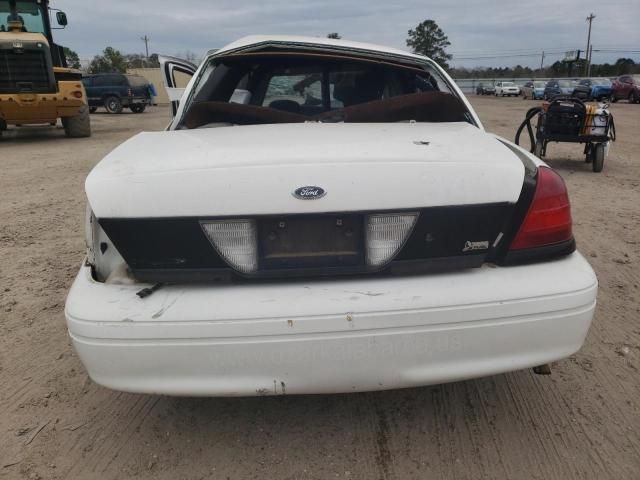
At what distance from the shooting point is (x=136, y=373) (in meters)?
1.74

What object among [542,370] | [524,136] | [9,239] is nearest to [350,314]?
[542,370]

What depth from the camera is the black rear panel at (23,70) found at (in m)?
11.3

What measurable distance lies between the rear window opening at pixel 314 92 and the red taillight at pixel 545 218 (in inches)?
40.9

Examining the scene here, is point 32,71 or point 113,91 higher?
point 32,71

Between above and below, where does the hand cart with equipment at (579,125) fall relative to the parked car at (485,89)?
above

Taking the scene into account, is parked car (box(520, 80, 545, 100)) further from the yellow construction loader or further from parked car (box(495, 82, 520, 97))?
the yellow construction loader

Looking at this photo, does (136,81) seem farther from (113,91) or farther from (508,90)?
(508,90)

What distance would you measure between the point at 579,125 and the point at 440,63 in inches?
3008

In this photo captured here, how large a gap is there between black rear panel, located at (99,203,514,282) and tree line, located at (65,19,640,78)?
37587 millimetres

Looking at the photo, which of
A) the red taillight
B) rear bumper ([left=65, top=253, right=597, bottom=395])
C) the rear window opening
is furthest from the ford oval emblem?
the rear window opening

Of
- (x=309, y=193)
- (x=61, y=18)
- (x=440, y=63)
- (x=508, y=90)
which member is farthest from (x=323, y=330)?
(x=440, y=63)

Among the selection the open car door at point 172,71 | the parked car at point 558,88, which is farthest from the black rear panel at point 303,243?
the parked car at point 558,88

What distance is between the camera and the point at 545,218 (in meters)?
1.87

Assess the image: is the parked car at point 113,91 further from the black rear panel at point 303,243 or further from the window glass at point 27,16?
the black rear panel at point 303,243
